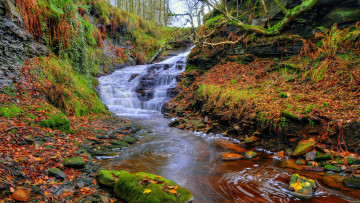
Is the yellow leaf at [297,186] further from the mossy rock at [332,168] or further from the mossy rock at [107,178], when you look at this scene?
the mossy rock at [107,178]

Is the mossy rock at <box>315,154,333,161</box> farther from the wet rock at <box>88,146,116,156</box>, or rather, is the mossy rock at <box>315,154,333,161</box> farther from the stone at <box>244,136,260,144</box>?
the wet rock at <box>88,146,116,156</box>

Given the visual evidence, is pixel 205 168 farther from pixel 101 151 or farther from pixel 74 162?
pixel 74 162

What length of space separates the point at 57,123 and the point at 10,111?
36.4 inches

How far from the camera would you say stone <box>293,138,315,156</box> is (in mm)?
4536

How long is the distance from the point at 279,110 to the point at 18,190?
5790mm

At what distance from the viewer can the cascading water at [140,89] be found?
38.1ft

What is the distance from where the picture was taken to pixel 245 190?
3.45 metres

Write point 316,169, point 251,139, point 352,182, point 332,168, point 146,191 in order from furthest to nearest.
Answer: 1. point 251,139
2. point 316,169
3. point 332,168
4. point 352,182
5. point 146,191

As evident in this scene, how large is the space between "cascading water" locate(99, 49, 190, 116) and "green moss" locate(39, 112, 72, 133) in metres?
5.70

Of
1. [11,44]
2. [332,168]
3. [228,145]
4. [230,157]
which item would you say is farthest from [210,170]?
[11,44]

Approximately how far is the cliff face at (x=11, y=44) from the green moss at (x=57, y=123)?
1.49m

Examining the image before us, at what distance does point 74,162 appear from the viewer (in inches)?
135

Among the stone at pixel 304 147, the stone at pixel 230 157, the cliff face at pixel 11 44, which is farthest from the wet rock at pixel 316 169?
the cliff face at pixel 11 44

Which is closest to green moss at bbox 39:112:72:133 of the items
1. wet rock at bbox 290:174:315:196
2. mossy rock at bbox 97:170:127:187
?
mossy rock at bbox 97:170:127:187
